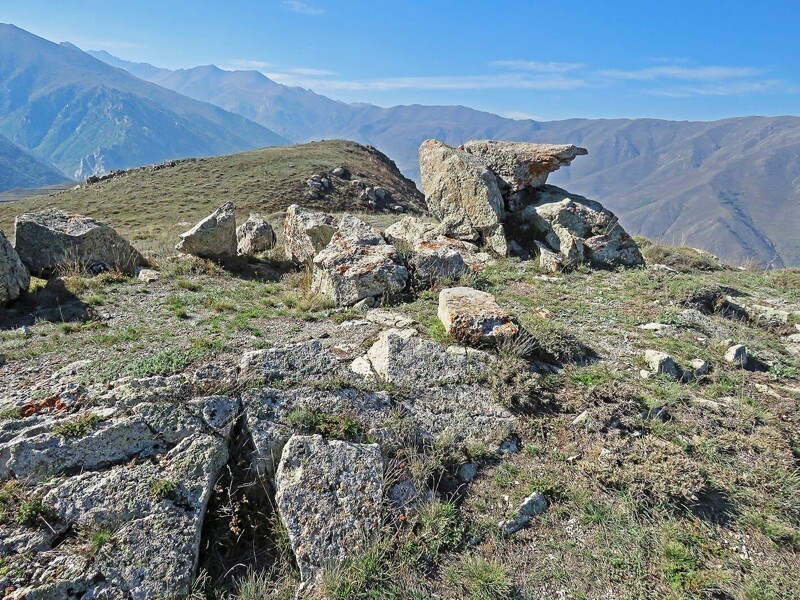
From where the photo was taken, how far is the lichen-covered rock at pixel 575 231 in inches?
538

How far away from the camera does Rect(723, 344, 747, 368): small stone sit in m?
7.89

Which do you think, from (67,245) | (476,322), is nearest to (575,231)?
(476,322)

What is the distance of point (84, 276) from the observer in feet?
38.7

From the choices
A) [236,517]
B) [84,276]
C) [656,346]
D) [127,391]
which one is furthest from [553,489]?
[84,276]

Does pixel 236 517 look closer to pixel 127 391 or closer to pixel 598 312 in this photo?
pixel 127 391

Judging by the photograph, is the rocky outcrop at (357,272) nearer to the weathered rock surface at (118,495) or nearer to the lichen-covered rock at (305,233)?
the lichen-covered rock at (305,233)

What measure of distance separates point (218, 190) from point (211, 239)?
5000 cm

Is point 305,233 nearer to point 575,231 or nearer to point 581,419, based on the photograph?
point 575,231

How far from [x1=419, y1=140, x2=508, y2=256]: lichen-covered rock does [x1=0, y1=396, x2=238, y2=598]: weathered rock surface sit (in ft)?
37.1

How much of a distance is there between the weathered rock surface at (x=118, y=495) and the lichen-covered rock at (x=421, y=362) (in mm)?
2464

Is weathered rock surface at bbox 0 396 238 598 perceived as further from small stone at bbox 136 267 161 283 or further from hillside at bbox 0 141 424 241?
hillside at bbox 0 141 424 241

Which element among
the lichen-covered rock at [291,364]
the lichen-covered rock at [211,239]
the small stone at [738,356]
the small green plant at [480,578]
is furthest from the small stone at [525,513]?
the lichen-covered rock at [211,239]

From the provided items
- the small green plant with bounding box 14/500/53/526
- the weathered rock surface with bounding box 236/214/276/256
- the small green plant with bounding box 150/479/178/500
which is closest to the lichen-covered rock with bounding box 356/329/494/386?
the small green plant with bounding box 150/479/178/500

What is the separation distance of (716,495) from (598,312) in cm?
521
